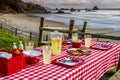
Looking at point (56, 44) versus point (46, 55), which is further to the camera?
point (56, 44)

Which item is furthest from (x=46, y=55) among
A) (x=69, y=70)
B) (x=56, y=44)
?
(x=56, y=44)

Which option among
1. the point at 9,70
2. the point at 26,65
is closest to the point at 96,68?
the point at 26,65

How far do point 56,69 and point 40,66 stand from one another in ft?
0.72

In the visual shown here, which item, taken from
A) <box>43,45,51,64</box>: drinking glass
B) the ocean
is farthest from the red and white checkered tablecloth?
the ocean

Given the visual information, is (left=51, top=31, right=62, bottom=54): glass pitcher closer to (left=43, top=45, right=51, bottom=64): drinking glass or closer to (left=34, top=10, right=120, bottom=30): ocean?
(left=43, top=45, right=51, bottom=64): drinking glass

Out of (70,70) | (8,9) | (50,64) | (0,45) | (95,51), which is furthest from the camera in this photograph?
(8,9)

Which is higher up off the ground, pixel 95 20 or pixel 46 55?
pixel 46 55

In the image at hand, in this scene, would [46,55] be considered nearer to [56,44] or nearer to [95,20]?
[56,44]

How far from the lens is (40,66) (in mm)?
3111

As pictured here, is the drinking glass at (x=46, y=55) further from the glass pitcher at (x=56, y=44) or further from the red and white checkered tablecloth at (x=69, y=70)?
the glass pitcher at (x=56, y=44)

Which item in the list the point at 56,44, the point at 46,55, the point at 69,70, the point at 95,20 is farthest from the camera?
the point at 95,20

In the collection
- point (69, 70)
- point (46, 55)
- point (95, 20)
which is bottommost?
point (95, 20)

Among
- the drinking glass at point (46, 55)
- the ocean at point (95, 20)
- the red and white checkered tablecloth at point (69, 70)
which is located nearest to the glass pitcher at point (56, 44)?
the red and white checkered tablecloth at point (69, 70)

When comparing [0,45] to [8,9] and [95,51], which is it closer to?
[95,51]
